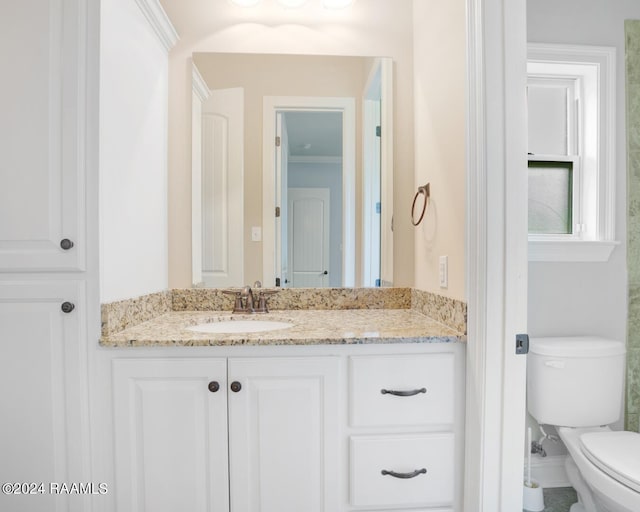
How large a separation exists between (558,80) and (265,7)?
149 cm

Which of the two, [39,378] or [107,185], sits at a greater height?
[107,185]

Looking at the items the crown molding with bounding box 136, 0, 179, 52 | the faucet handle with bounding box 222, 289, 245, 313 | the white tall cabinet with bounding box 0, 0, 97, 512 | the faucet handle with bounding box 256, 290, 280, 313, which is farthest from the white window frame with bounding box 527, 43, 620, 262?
the white tall cabinet with bounding box 0, 0, 97, 512

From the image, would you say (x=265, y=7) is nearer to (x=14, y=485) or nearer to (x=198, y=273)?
(x=198, y=273)

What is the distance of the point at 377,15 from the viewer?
1.82 metres

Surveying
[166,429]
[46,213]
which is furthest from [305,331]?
[46,213]

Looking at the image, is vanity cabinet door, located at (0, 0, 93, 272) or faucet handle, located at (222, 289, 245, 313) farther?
faucet handle, located at (222, 289, 245, 313)

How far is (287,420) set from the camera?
4.04 feet

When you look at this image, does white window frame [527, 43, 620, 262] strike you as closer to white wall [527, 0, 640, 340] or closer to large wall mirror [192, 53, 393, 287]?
white wall [527, 0, 640, 340]

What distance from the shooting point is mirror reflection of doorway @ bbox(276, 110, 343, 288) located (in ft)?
5.90

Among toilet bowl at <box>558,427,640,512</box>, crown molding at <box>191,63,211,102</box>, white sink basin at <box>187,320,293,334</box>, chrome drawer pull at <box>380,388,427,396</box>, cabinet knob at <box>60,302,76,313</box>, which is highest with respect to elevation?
crown molding at <box>191,63,211,102</box>

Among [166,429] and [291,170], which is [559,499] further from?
[291,170]

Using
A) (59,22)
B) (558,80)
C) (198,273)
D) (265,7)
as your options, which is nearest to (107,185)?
(59,22)

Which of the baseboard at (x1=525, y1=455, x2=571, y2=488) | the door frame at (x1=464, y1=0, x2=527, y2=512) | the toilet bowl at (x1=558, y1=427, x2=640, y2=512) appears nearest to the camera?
the door frame at (x1=464, y1=0, x2=527, y2=512)

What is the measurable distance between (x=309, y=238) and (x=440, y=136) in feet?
2.35
